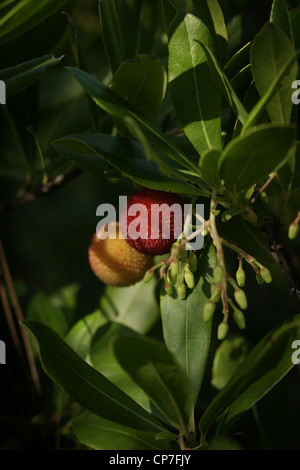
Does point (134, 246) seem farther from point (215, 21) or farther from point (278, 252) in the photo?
point (215, 21)

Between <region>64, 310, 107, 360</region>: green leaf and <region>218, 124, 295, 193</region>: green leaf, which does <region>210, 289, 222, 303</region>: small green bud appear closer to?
<region>218, 124, 295, 193</region>: green leaf

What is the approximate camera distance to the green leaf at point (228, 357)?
1.22m

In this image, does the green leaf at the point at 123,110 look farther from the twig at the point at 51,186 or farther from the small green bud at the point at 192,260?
the twig at the point at 51,186

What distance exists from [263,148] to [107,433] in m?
0.58

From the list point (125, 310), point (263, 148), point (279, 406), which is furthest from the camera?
point (125, 310)

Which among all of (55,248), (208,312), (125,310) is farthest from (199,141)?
(55,248)

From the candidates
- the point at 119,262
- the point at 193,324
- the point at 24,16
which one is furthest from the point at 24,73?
the point at 193,324

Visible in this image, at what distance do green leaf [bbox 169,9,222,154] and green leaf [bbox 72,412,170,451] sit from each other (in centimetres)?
50

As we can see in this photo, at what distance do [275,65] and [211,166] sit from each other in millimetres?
157

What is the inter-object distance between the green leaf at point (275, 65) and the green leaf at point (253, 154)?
0.05 metres

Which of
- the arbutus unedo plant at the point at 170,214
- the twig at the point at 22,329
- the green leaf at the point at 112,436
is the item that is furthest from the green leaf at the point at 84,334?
the green leaf at the point at 112,436

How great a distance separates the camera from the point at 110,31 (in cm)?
91
